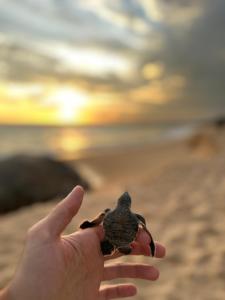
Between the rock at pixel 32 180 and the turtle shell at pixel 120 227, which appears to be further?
the rock at pixel 32 180

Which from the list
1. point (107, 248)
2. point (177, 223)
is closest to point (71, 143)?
point (177, 223)

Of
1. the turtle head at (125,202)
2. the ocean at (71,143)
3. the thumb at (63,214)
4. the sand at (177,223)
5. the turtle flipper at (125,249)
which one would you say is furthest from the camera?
the ocean at (71,143)

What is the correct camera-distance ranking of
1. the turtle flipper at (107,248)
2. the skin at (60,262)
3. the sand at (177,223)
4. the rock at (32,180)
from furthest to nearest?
1. the rock at (32,180)
2. the sand at (177,223)
3. the turtle flipper at (107,248)
4. the skin at (60,262)

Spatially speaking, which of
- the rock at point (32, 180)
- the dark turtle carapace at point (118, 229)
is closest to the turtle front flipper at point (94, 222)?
the dark turtle carapace at point (118, 229)

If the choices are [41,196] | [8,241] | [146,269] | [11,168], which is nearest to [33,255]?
[146,269]

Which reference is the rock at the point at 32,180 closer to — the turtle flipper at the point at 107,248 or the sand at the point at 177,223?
the sand at the point at 177,223

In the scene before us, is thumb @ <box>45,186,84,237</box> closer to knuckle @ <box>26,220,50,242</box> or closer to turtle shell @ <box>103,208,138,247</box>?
knuckle @ <box>26,220,50,242</box>

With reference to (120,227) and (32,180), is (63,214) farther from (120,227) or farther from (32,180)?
(32,180)

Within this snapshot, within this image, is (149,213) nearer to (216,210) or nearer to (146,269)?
(216,210)
